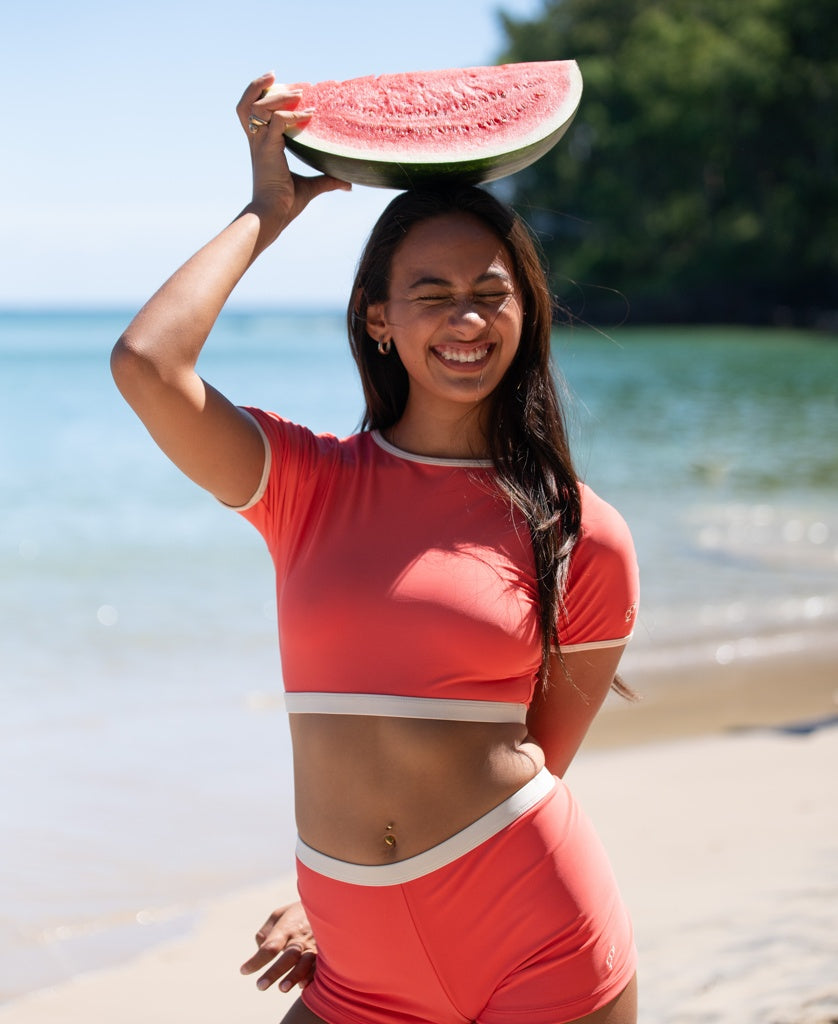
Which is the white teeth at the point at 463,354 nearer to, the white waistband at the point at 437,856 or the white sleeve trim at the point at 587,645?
the white sleeve trim at the point at 587,645

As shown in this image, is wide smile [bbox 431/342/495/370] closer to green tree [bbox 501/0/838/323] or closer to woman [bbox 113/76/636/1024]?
woman [bbox 113/76/636/1024]

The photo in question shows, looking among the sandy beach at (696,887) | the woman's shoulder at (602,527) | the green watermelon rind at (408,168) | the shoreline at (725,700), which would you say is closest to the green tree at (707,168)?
the shoreline at (725,700)

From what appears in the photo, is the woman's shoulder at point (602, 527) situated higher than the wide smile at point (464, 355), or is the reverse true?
the wide smile at point (464, 355)

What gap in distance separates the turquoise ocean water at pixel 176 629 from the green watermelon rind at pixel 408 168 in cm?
52

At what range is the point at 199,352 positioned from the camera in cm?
209

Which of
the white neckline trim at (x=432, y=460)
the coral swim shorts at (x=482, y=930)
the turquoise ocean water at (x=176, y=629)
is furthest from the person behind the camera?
the turquoise ocean water at (x=176, y=629)

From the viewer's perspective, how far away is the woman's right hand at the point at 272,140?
2.29 meters

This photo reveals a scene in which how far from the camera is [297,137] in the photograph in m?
2.35

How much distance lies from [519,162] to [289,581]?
0.97 m

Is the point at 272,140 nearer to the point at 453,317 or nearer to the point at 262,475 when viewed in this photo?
the point at 453,317

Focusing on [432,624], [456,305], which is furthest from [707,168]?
[432,624]

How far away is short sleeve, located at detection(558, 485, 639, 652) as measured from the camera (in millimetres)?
2217

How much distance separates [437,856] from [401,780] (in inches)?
5.4

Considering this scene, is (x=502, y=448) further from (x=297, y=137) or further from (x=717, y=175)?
(x=717, y=175)
